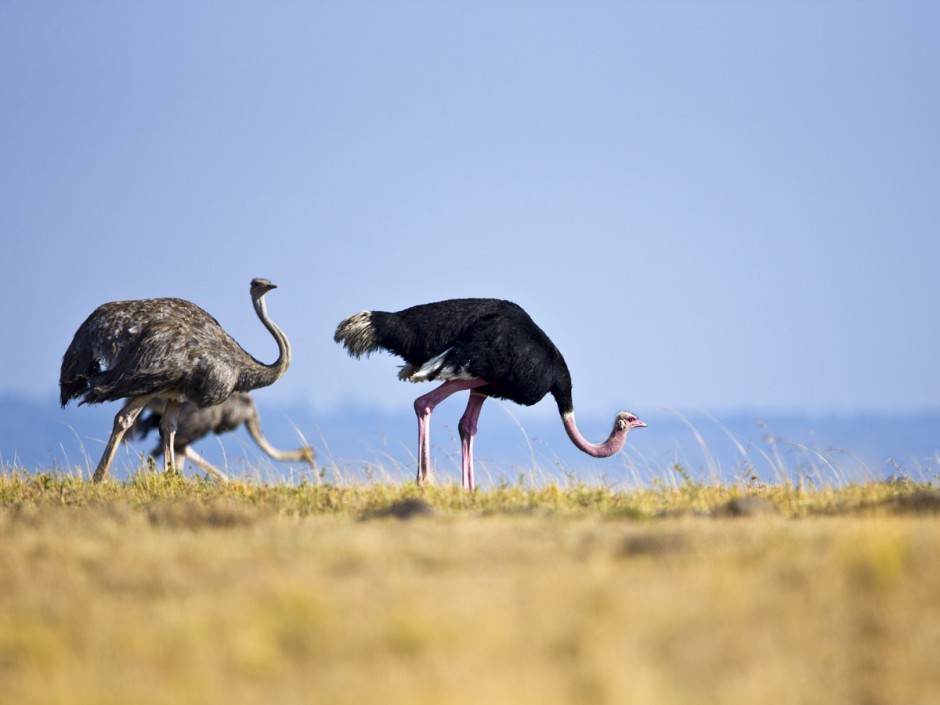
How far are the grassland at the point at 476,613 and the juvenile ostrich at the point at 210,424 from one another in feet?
23.7

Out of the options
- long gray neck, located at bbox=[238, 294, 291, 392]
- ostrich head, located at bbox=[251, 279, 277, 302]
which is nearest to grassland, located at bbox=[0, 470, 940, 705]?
long gray neck, located at bbox=[238, 294, 291, 392]

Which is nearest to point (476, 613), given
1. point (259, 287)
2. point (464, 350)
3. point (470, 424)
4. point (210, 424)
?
point (464, 350)

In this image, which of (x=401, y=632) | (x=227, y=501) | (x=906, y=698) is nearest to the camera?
(x=906, y=698)

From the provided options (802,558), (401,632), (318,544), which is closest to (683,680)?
(401,632)

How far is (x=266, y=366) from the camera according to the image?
14.1 m

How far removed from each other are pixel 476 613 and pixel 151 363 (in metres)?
8.02

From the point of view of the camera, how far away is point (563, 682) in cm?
497

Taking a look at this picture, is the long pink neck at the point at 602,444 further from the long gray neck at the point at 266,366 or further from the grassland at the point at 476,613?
the grassland at the point at 476,613

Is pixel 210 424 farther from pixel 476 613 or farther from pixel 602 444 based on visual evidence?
pixel 476 613

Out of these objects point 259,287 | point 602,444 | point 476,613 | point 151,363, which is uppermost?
point 259,287

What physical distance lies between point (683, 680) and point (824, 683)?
0.55 metres

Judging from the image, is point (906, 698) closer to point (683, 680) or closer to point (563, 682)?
point (683, 680)

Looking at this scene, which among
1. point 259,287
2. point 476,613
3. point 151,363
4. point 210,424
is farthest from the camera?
point 210,424

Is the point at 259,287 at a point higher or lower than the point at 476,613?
higher
